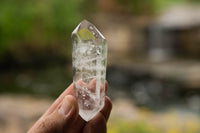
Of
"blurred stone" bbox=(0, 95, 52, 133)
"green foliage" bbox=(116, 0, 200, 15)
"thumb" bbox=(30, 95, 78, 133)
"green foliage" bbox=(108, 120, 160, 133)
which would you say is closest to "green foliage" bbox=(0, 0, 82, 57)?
"green foliage" bbox=(116, 0, 200, 15)

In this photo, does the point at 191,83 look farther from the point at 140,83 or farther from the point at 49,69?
the point at 49,69

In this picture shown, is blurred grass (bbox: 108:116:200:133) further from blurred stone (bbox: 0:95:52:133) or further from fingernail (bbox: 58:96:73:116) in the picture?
fingernail (bbox: 58:96:73:116)

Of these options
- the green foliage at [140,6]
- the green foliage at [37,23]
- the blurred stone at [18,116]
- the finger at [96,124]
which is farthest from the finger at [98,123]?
the green foliage at [140,6]

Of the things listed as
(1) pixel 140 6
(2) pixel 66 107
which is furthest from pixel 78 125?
(1) pixel 140 6

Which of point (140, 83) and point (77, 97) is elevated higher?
point (77, 97)

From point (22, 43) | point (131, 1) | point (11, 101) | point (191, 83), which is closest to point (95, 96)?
point (11, 101)

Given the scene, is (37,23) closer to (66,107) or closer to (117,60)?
(117,60)
